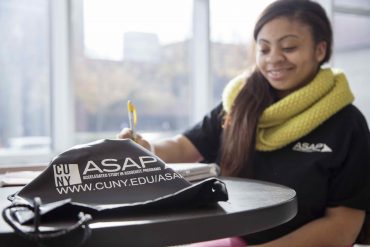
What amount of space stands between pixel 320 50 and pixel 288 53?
0.11 m

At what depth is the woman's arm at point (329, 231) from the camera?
1156mm

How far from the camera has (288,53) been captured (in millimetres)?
1355

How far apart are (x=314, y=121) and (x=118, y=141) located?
2.41 ft

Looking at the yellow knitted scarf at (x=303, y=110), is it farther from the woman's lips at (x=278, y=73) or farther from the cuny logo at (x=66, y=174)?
the cuny logo at (x=66, y=174)

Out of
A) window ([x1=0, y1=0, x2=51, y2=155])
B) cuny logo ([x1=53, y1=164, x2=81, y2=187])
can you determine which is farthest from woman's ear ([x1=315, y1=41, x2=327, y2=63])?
window ([x1=0, y1=0, x2=51, y2=155])

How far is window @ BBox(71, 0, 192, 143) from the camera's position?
2354mm

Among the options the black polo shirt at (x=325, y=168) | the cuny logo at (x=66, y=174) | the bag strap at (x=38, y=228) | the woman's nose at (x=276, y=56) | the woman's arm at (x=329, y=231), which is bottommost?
the woman's arm at (x=329, y=231)

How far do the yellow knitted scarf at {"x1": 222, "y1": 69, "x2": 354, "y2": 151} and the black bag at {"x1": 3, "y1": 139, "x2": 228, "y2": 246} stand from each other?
689 mm

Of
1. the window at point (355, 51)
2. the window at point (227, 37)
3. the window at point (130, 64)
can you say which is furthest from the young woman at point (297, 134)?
the window at point (355, 51)

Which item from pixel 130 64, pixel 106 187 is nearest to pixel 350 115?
pixel 106 187

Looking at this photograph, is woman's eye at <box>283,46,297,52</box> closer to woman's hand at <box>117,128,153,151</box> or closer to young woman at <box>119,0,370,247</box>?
young woman at <box>119,0,370,247</box>

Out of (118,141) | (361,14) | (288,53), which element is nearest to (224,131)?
(288,53)

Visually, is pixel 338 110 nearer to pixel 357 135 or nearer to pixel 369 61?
pixel 357 135

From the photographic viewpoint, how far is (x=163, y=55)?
2.67 metres
